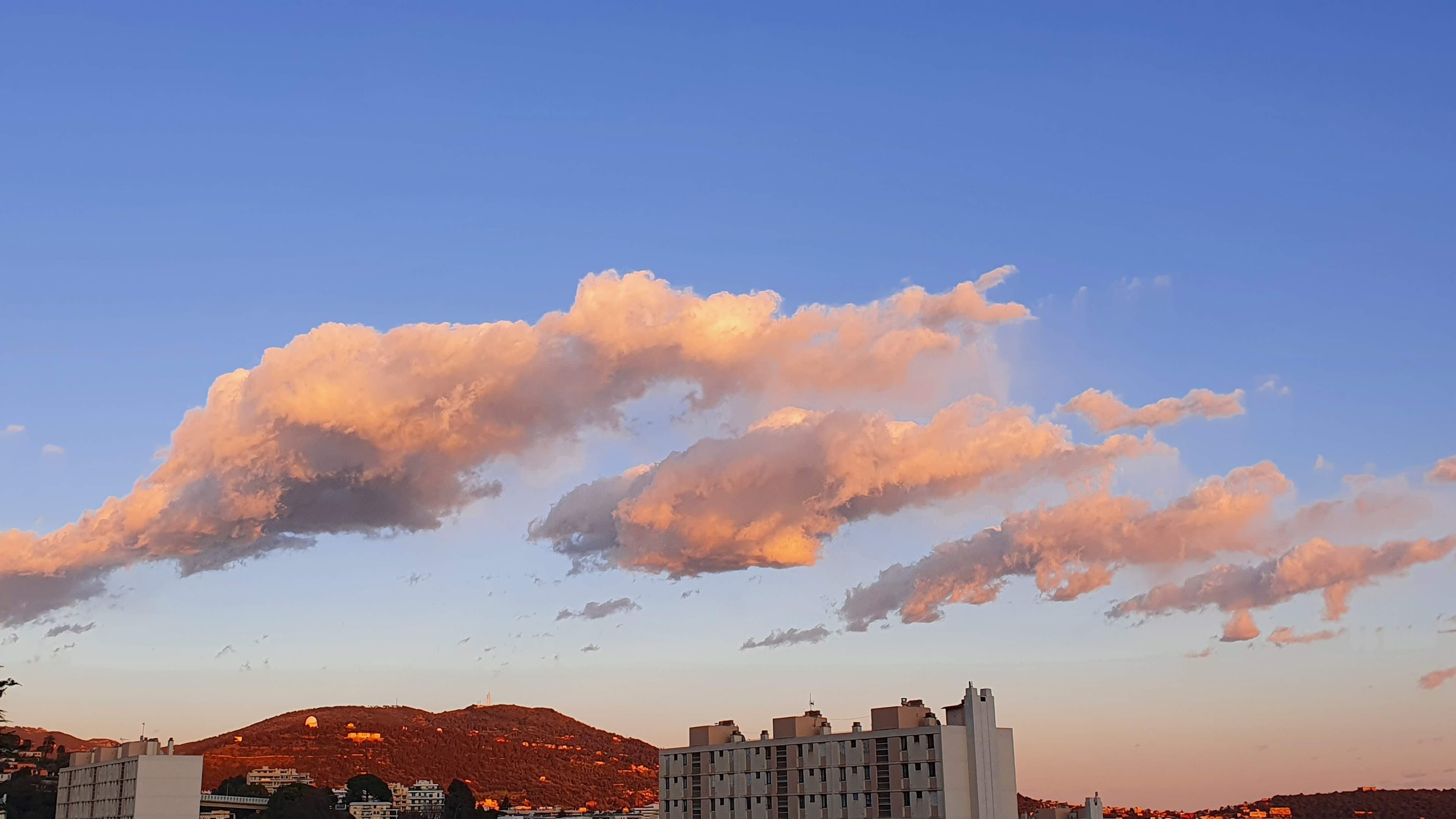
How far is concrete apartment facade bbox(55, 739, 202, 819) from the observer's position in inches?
5492

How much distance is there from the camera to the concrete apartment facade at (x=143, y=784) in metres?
140

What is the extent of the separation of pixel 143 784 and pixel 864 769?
7275 centimetres

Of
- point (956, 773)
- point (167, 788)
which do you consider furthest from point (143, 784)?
point (956, 773)

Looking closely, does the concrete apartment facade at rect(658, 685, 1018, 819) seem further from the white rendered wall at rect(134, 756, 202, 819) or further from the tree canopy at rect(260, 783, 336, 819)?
the tree canopy at rect(260, 783, 336, 819)

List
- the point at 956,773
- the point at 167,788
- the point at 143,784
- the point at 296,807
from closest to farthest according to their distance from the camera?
the point at 956,773, the point at 143,784, the point at 167,788, the point at 296,807

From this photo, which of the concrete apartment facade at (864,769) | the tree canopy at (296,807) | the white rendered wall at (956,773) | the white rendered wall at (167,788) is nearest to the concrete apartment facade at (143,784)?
the white rendered wall at (167,788)

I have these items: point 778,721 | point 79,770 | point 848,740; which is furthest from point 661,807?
point 79,770

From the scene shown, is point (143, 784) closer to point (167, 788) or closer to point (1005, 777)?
point (167, 788)

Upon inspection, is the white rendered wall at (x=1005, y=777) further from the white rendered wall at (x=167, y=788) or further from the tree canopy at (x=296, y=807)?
the tree canopy at (x=296, y=807)

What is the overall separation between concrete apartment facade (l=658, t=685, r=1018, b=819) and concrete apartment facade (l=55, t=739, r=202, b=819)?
50.6m

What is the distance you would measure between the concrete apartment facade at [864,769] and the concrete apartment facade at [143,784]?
5062 centimetres

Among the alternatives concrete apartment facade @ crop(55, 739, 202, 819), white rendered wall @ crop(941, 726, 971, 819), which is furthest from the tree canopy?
white rendered wall @ crop(941, 726, 971, 819)

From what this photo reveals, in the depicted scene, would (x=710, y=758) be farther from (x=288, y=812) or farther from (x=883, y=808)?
(x=288, y=812)

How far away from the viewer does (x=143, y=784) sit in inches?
5482
